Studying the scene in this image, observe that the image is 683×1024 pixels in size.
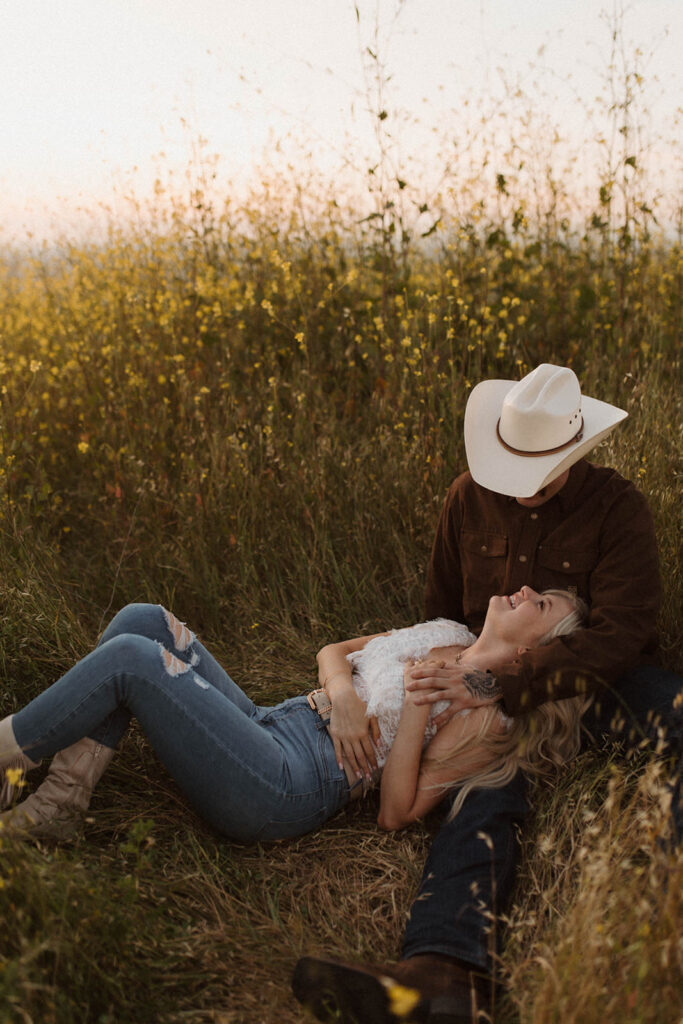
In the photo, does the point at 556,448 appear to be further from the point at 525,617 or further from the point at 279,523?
the point at 279,523

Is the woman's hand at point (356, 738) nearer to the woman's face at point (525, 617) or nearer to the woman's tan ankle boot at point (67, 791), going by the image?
the woman's face at point (525, 617)

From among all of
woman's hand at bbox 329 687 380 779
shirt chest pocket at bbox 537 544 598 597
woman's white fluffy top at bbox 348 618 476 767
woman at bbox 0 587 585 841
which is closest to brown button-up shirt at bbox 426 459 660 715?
shirt chest pocket at bbox 537 544 598 597

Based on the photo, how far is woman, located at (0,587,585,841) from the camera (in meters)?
2.25

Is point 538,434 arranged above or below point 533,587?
above

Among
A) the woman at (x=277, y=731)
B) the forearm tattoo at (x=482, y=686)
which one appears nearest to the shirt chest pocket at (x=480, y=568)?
the woman at (x=277, y=731)

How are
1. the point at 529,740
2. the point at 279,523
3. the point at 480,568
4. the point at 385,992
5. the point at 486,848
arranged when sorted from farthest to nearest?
the point at 279,523
the point at 480,568
the point at 529,740
the point at 486,848
the point at 385,992

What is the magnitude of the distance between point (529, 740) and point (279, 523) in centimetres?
183

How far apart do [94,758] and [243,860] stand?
0.56m

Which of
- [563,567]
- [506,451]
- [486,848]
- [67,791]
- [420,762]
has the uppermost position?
[506,451]

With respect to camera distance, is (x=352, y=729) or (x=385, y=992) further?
(x=352, y=729)

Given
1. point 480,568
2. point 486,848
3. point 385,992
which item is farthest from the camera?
point 480,568

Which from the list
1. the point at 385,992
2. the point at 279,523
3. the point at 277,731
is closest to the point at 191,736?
the point at 277,731

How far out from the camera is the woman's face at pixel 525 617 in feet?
8.18

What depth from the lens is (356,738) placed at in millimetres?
2449
